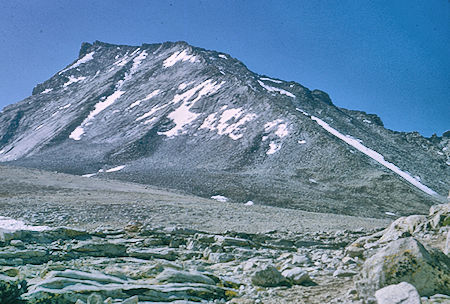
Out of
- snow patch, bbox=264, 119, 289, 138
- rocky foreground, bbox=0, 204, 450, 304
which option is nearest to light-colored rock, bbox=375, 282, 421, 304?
rocky foreground, bbox=0, 204, 450, 304

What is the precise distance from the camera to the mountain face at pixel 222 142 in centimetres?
4716

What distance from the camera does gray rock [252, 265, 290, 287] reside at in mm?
7219

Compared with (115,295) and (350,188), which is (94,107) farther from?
(115,295)

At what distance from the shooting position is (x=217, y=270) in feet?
29.6

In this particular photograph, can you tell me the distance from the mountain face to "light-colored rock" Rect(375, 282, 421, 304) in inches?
1333

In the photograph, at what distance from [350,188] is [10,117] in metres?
137

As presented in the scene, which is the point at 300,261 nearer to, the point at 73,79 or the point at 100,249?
the point at 100,249

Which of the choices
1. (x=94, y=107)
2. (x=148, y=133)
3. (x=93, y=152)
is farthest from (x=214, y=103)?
(x=94, y=107)

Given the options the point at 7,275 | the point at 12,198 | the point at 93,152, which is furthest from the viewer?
the point at 93,152

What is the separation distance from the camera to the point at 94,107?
106312mm

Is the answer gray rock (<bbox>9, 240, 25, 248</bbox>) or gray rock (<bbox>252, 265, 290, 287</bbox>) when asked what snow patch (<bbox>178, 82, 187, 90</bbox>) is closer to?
gray rock (<bbox>9, 240, 25, 248</bbox>)

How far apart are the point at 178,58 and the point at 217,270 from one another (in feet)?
415

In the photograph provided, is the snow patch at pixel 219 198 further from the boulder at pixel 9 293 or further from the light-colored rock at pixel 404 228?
the boulder at pixel 9 293

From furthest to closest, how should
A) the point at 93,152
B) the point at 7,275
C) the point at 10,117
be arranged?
the point at 10,117, the point at 93,152, the point at 7,275
